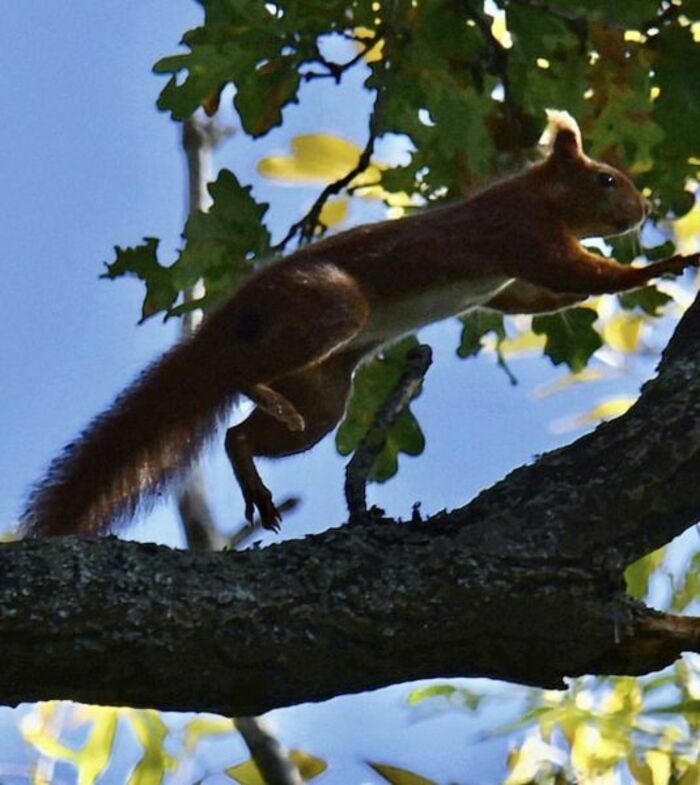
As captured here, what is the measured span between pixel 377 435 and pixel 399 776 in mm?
830

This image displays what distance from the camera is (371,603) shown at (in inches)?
84.6

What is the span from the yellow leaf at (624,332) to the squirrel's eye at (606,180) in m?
0.75

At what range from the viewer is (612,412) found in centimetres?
422

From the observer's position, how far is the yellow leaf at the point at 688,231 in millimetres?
4082

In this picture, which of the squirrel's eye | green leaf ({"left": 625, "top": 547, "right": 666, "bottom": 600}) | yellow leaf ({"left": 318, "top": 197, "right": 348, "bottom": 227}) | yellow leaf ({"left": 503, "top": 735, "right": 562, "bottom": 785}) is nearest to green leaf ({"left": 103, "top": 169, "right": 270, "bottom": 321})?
yellow leaf ({"left": 318, "top": 197, "right": 348, "bottom": 227})

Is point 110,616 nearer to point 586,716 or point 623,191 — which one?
point 586,716

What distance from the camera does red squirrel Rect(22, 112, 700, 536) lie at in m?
2.89

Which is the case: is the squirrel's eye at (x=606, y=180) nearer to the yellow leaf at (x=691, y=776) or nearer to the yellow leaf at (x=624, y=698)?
the yellow leaf at (x=624, y=698)

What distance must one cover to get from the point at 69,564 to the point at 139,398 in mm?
918

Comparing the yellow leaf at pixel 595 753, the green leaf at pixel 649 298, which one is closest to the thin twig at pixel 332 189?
the green leaf at pixel 649 298

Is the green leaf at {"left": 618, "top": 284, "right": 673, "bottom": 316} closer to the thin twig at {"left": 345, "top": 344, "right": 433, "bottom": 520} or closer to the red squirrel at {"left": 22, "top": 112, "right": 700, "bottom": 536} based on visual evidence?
the red squirrel at {"left": 22, "top": 112, "right": 700, "bottom": 536}

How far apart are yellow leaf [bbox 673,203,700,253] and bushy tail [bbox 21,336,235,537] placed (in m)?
1.53

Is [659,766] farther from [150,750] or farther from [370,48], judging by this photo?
[370,48]

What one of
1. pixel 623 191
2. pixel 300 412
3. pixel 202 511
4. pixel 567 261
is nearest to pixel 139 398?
pixel 300 412
